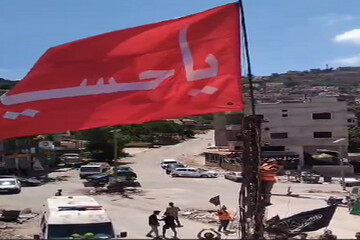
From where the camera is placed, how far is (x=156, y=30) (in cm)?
1135

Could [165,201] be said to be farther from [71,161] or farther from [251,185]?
[71,161]

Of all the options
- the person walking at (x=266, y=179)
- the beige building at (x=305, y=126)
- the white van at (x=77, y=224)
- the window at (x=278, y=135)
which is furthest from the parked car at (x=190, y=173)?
the person walking at (x=266, y=179)

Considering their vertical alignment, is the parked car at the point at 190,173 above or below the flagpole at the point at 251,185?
below

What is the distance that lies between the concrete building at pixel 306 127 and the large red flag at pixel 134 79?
6610 cm

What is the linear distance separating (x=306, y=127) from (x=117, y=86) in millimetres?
68322

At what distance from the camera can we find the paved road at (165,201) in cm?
2691

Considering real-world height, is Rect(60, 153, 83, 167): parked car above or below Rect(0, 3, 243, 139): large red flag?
below

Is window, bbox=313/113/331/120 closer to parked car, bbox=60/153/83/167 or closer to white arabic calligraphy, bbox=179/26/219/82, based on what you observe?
parked car, bbox=60/153/83/167

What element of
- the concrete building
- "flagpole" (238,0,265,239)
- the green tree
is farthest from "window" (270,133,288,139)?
"flagpole" (238,0,265,239)

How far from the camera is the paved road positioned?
26906 millimetres

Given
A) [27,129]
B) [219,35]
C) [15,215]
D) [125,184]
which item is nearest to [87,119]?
[27,129]

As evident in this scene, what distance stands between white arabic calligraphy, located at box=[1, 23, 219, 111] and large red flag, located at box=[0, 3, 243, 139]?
0.06 ft

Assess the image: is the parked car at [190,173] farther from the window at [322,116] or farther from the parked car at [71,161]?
the window at [322,116]

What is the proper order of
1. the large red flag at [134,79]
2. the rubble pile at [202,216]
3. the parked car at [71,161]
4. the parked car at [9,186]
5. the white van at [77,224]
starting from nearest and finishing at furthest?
the large red flag at [134,79], the white van at [77,224], the rubble pile at [202,216], the parked car at [9,186], the parked car at [71,161]
